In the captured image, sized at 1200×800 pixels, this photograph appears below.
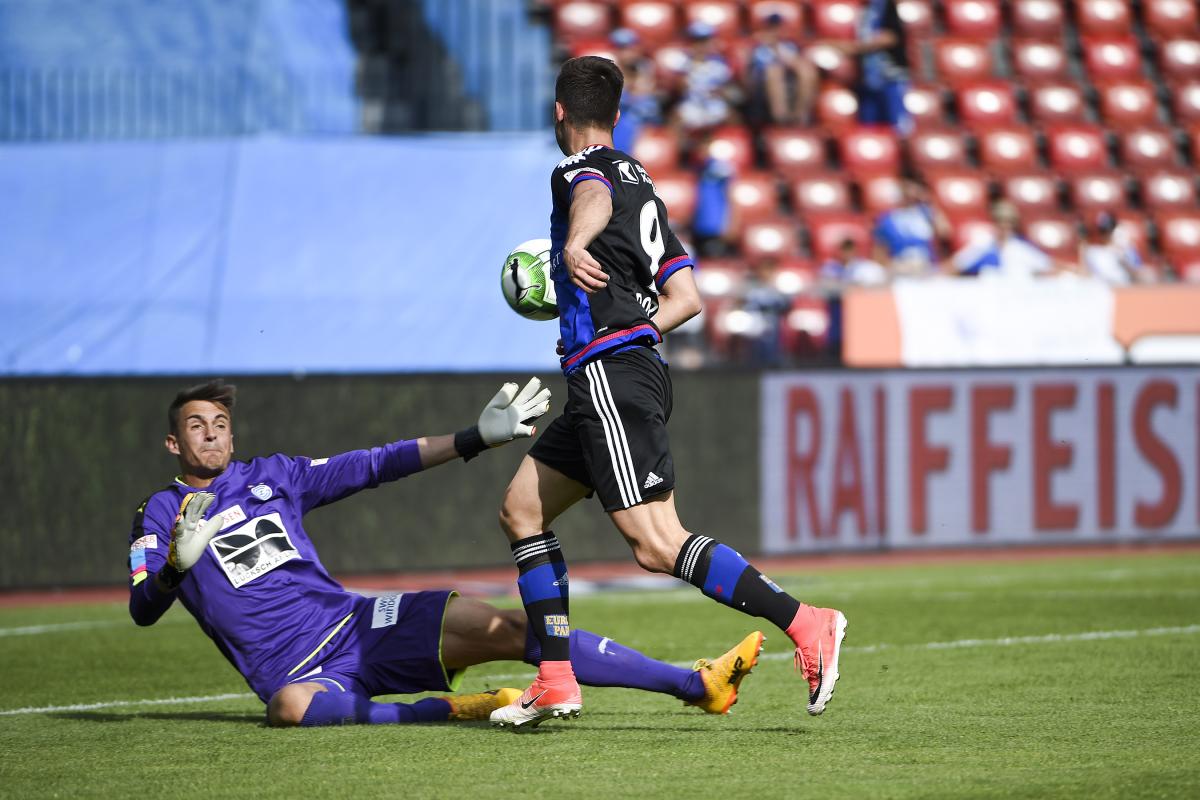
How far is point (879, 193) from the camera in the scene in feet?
55.5

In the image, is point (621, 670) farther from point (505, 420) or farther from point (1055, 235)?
point (1055, 235)

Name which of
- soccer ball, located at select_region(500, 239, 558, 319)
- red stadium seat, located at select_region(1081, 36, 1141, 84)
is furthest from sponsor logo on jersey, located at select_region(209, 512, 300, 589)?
red stadium seat, located at select_region(1081, 36, 1141, 84)

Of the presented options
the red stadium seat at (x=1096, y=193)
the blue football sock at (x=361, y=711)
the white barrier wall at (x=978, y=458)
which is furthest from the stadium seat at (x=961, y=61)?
the blue football sock at (x=361, y=711)

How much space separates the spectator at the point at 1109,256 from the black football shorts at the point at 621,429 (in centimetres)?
1144

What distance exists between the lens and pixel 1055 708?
554 cm

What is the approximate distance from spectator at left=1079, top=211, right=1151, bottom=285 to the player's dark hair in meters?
11.2

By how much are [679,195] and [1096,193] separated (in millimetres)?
5234

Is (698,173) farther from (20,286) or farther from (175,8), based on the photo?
(20,286)

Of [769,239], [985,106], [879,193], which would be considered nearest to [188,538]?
[769,239]

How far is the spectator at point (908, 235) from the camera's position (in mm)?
15414

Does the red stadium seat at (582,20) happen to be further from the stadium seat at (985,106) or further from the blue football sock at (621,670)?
the blue football sock at (621,670)

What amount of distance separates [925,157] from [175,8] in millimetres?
7818

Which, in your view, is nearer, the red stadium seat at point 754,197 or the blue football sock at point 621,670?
the blue football sock at point 621,670

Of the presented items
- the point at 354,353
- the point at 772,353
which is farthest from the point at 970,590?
the point at 354,353
